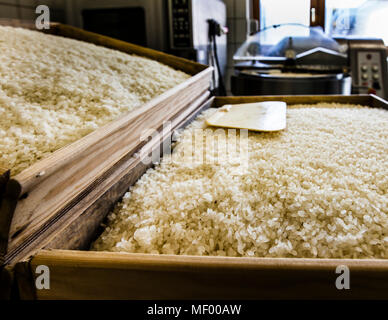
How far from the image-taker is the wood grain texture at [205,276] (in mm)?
431

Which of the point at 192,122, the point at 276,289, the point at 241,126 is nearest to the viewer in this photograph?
the point at 276,289

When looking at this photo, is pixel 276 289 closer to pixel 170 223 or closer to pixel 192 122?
pixel 170 223

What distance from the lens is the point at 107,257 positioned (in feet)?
1.51

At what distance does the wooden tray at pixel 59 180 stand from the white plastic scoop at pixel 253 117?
320 mm

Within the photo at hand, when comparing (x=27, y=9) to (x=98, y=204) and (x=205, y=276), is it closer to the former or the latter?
(x=98, y=204)

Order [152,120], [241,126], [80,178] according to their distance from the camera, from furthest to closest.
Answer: [241,126] → [152,120] → [80,178]

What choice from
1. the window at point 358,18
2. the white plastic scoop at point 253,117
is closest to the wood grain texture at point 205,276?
the white plastic scoop at point 253,117

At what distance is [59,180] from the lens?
1.64 feet

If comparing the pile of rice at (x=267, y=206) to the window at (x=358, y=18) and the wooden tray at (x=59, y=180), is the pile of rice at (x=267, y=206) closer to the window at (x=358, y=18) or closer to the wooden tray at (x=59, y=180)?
the wooden tray at (x=59, y=180)

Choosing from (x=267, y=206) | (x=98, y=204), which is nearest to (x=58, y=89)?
(x=98, y=204)

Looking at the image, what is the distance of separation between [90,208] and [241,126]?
64 cm

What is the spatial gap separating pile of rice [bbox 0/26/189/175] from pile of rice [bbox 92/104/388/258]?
0.64 ft
